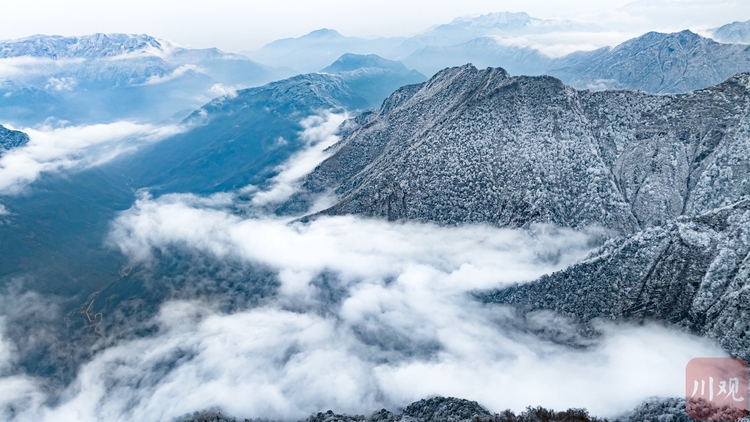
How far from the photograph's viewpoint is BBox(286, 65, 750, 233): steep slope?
153 metres

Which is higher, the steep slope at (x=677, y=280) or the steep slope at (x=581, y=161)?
the steep slope at (x=581, y=161)

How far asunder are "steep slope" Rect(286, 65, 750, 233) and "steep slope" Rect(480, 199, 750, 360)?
99.6 feet

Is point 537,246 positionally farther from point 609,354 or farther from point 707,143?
point 707,143

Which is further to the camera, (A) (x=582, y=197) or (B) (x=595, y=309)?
(A) (x=582, y=197)

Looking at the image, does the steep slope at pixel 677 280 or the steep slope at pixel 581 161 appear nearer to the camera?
the steep slope at pixel 677 280

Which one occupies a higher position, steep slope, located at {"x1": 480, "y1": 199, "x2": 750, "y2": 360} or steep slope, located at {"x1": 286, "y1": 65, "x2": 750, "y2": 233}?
steep slope, located at {"x1": 286, "y1": 65, "x2": 750, "y2": 233}

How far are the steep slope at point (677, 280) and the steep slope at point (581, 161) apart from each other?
30.3 meters

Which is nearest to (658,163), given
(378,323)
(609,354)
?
(609,354)

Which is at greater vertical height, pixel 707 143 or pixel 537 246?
pixel 707 143

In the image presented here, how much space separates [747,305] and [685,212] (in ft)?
193

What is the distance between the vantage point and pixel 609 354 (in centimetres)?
12069

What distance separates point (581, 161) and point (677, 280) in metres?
66.1

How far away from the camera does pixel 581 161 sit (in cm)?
17050

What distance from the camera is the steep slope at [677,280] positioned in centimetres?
10388
